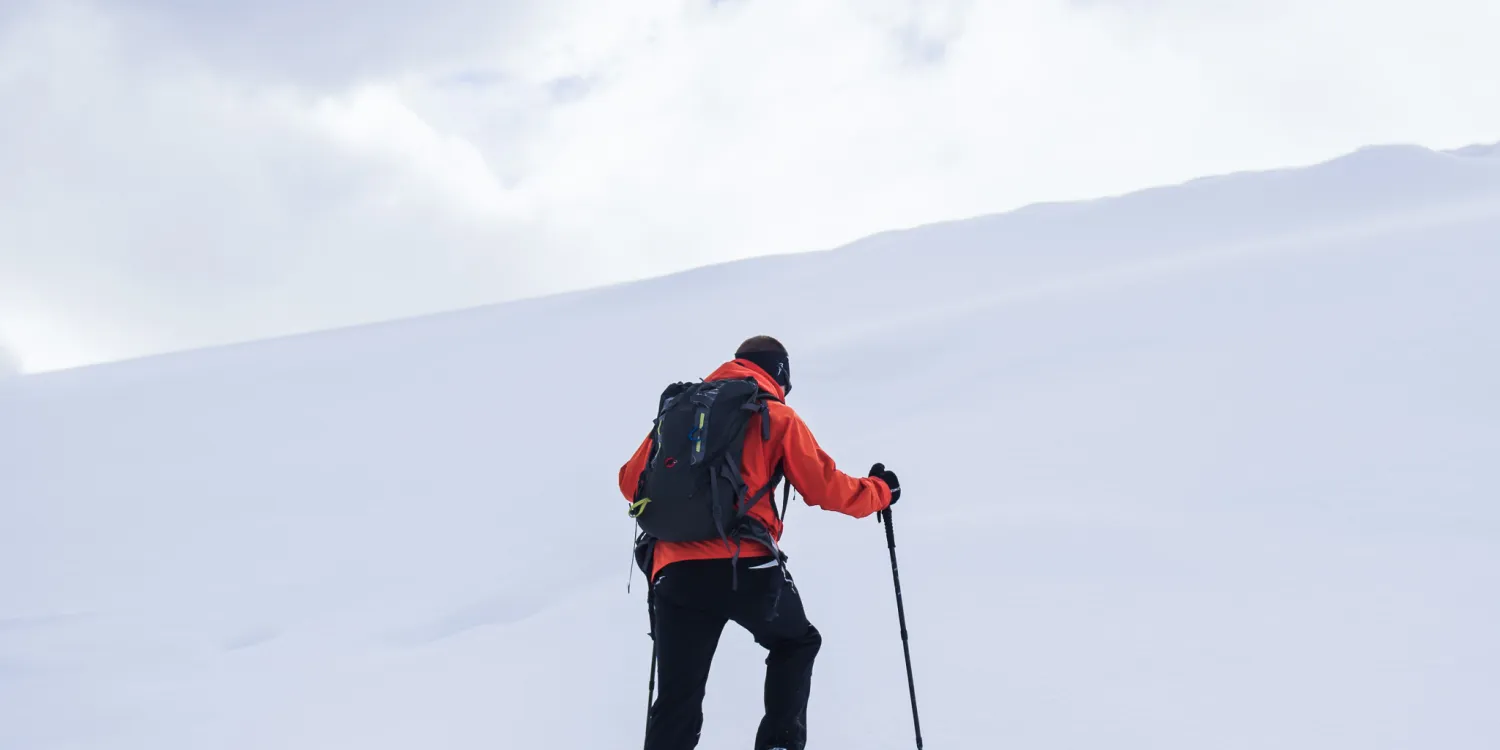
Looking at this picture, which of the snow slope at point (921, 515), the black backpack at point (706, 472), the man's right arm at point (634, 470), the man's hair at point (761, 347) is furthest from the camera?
the snow slope at point (921, 515)

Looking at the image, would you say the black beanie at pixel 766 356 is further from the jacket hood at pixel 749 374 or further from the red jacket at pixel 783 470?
the red jacket at pixel 783 470

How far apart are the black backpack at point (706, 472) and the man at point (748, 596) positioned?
35 millimetres

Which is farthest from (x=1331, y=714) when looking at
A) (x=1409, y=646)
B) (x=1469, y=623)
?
(x=1469, y=623)

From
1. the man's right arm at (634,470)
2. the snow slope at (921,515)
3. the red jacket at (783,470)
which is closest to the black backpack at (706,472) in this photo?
the red jacket at (783,470)

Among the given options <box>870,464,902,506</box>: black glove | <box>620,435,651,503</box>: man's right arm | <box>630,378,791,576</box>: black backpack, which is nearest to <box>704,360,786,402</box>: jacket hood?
<box>630,378,791,576</box>: black backpack

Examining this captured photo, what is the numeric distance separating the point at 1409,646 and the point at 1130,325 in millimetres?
5078

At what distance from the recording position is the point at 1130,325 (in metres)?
8.68

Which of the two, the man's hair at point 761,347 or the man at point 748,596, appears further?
the man's hair at point 761,347

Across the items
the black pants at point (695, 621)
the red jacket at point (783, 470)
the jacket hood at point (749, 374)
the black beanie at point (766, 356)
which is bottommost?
the black pants at point (695, 621)

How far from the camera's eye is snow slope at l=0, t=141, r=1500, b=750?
3.95 m

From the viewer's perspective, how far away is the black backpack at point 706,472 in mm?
2934

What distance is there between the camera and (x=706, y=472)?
2.94 meters

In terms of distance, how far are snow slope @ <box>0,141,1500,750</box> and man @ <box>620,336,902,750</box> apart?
763 mm

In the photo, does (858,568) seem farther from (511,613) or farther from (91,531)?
(91,531)
